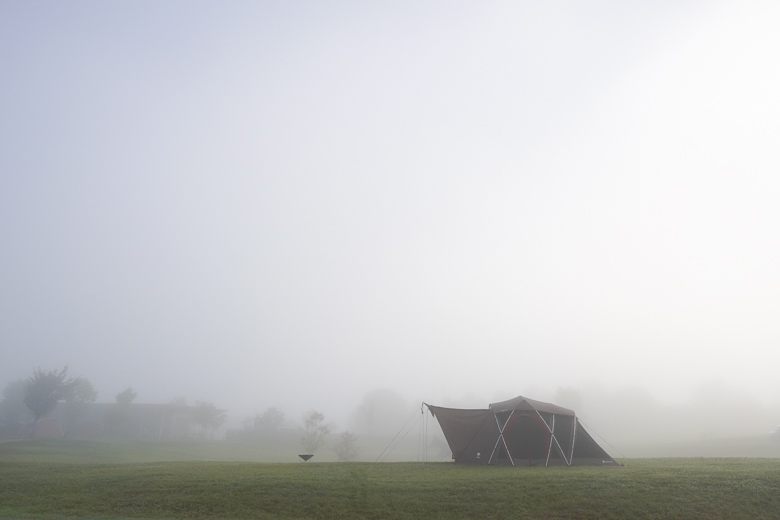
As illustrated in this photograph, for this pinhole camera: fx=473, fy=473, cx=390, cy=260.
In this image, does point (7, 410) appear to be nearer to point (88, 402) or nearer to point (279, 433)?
point (88, 402)

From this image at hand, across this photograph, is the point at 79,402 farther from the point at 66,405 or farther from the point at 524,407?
the point at 524,407

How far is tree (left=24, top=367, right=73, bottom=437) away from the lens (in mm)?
78000

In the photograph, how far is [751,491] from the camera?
20.7 m

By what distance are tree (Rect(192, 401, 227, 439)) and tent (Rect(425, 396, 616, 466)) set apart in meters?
96.0

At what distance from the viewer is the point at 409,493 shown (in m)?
21.9

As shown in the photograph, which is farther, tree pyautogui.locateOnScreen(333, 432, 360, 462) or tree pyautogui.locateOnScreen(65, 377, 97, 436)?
tree pyautogui.locateOnScreen(65, 377, 97, 436)

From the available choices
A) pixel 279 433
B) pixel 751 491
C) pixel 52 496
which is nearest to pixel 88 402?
pixel 279 433

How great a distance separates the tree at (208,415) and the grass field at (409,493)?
89.4 meters

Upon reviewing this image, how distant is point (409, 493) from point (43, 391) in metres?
81.9

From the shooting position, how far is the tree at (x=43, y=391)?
3071 inches

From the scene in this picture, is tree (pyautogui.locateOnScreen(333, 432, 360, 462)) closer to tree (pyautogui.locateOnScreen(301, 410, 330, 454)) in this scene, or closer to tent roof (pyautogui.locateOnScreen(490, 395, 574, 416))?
tree (pyautogui.locateOnScreen(301, 410, 330, 454))

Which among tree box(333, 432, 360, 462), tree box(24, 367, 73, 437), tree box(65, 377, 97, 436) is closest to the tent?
tree box(333, 432, 360, 462)

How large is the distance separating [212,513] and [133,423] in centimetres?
11080

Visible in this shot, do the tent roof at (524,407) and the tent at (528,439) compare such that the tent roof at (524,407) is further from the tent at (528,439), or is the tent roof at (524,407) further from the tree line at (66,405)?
the tree line at (66,405)
